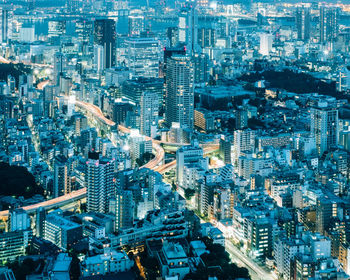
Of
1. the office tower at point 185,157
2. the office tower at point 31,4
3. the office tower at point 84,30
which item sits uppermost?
the office tower at point 31,4

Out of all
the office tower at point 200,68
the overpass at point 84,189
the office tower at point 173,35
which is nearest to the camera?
the overpass at point 84,189

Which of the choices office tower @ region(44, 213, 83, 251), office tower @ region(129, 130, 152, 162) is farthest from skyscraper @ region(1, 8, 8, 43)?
office tower @ region(44, 213, 83, 251)

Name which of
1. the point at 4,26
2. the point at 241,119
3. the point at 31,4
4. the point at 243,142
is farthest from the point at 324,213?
the point at 31,4

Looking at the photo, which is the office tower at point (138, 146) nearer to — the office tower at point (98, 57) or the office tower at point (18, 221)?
the office tower at point (18, 221)

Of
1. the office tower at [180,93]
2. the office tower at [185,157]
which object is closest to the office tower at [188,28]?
the office tower at [180,93]

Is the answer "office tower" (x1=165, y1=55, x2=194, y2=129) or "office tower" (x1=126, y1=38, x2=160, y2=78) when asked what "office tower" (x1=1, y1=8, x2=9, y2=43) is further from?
"office tower" (x1=165, y1=55, x2=194, y2=129)

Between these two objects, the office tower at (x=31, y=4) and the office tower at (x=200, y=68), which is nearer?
the office tower at (x=200, y=68)

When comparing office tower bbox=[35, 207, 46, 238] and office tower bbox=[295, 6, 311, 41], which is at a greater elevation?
office tower bbox=[295, 6, 311, 41]
